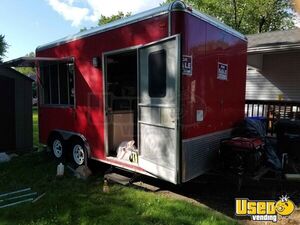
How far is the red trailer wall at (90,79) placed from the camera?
15.8ft

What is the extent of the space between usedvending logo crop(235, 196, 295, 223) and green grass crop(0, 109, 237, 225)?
1.37 ft

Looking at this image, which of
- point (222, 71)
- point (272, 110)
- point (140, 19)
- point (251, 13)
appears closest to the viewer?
point (140, 19)

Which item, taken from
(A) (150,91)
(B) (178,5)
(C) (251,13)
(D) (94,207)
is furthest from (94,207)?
(C) (251,13)

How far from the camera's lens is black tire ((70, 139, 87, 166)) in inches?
237

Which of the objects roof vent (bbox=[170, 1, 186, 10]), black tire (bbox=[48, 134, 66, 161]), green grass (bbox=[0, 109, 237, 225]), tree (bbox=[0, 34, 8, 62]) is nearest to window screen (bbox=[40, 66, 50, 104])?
black tire (bbox=[48, 134, 66, 161])

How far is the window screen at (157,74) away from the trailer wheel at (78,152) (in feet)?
7.84

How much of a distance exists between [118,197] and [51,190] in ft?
3.99

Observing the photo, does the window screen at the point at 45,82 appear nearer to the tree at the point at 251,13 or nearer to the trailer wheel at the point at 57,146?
the trailer wheel at the point at 57,146

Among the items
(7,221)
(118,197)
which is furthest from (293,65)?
(7,221)

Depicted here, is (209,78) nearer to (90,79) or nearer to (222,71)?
(222,71)

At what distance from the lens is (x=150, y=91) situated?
442 centimetres

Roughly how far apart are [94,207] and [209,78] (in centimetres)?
257

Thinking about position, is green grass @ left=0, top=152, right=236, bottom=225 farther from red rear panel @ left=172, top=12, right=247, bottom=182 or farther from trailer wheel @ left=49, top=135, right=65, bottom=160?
trailer wheel @ left=49, top=135, right=65, bottom=160

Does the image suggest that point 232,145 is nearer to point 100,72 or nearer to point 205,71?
point 205,71
